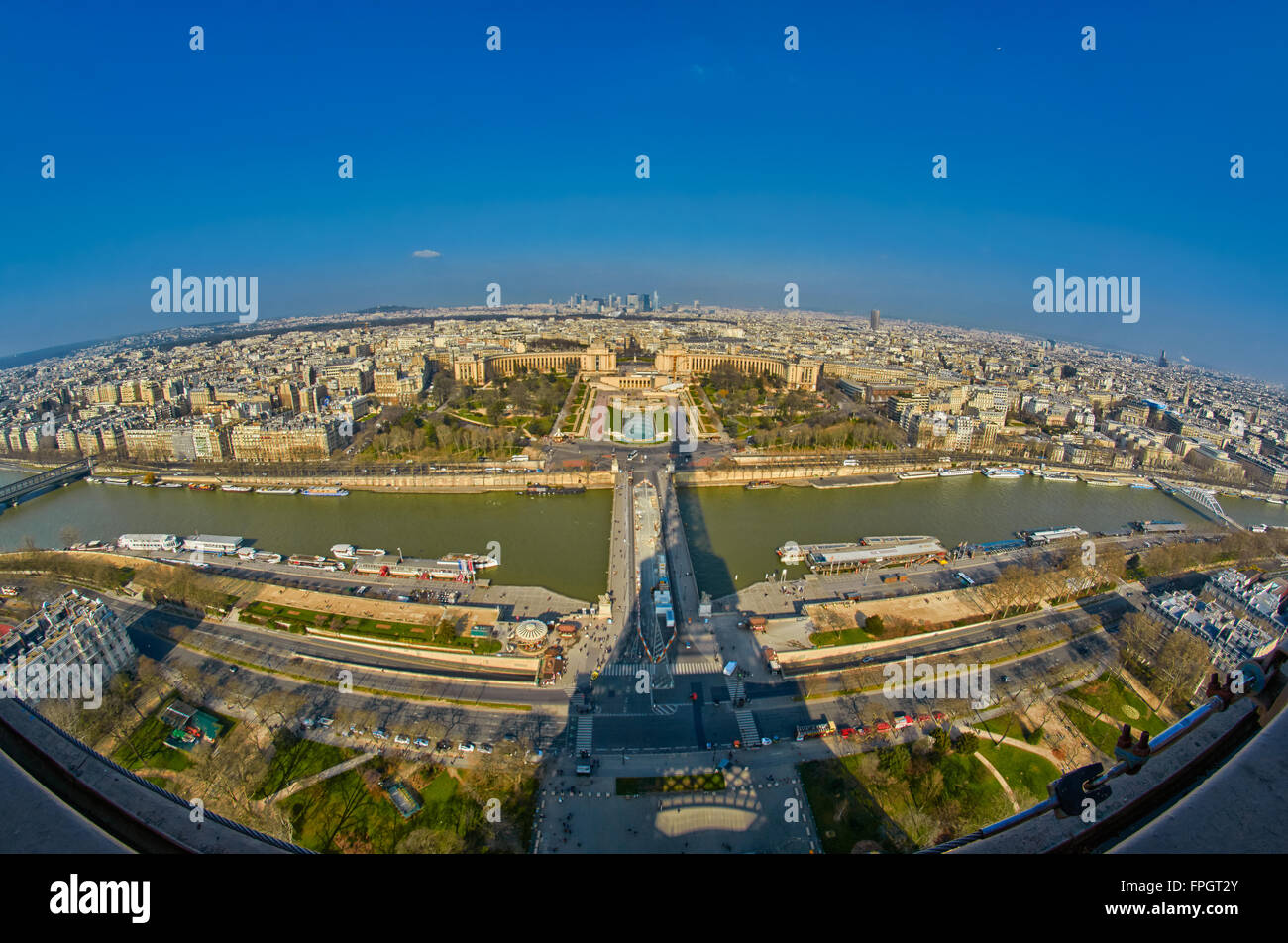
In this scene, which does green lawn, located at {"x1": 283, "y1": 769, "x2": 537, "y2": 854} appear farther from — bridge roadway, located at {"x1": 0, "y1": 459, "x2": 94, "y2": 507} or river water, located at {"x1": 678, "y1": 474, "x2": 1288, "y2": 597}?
bridge roadway, located at {"x1": 0, "y1": 459, "x2": 94, "y2": 507}

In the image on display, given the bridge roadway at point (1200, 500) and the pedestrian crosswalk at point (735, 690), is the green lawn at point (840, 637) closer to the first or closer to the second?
the pedestrian crosswalk at point (735, 690)

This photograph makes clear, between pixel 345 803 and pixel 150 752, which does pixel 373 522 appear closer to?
pixel 150 752

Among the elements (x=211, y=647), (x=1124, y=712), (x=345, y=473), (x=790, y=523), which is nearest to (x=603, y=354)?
(x=345, y=473)

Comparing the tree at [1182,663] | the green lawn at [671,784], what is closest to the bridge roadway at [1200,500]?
the tree at [1182,663]

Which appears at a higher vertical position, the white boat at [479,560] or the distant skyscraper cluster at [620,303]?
the distant skyscraper cluster at [620,303]

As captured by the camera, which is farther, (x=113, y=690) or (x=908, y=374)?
(x=908, y=374)

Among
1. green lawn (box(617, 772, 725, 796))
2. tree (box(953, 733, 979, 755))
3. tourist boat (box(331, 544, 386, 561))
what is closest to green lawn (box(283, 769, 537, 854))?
green lawn (box(617, 772, 725, 796))
